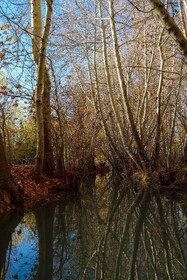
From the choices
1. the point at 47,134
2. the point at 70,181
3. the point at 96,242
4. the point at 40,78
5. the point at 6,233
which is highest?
the point at 40,78

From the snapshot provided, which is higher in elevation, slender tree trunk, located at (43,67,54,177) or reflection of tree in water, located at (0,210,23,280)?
slender tree trunk, located at (43,67,54,177)

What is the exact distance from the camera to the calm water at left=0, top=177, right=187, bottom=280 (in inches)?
135

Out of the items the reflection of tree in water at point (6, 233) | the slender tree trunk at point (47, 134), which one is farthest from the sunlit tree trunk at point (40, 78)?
the reflection of tree in water at point (6, 233)

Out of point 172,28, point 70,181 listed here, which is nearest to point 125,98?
point 70,181

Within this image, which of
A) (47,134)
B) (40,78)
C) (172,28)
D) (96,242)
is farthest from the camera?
(47,134)

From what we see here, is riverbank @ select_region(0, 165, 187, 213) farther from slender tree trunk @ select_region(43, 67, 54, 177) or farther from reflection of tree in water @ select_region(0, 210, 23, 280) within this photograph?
reflection of tree in water @ select_region(0, 210, 23, 280)

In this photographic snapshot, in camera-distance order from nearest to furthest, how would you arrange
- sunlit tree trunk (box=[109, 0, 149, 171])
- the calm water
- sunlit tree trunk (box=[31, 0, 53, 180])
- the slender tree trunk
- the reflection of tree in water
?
the calm water
the reflection of tree in water
sunlit tree trunk (box=[31, 0, 53, 180])
sunlit tree trunk (box=[109, 0, 149, 171])
the slender tree trunk

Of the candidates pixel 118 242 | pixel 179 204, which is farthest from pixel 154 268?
pixel 179 204

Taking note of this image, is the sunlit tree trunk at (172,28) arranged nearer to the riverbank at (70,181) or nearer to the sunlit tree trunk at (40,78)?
the sunlit tree trunk at (40,78)

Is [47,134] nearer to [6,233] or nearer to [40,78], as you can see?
[40,78]

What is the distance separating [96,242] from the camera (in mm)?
4434

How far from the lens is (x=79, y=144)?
9.71m

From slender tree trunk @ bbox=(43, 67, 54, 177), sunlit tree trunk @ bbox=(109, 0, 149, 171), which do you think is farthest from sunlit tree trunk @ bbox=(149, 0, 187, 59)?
slender tree trunk @ bbox=(43, 67, 54, 177)

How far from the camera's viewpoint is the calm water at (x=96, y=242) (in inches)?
135
